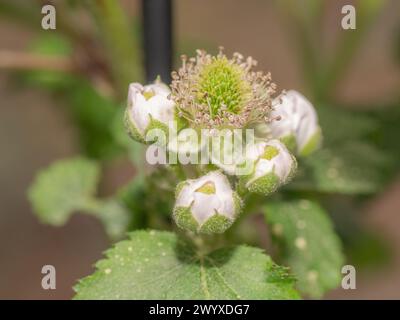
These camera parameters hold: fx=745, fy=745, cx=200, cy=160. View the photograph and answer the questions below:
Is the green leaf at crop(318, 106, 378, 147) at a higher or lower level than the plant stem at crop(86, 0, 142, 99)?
lower

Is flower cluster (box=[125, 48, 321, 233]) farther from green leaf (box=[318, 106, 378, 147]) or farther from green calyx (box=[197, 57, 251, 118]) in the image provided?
green leaf (box=[318, 106, 378, 147])

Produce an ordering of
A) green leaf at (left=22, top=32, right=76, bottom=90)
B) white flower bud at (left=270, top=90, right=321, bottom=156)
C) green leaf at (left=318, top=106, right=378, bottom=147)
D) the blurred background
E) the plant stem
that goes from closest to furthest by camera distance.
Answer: white flower bud at (left=270, top=90, right=321, bottom=156) < the plant stem < green leaf at (left=318, top=106, right=378, bottom=147) < the blurred background < green leaf at (left=22, top=32, right=76, bottom=90)

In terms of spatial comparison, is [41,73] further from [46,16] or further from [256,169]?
[256,169]

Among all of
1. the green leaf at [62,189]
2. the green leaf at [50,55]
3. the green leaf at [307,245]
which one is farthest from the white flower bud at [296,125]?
the green leaf at [50,55]

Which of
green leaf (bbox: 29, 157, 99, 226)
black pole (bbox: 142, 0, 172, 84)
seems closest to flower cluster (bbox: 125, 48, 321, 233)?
black pole (bbox: 142, 0, 172, 84)

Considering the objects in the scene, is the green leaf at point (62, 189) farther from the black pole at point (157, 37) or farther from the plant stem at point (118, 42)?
the black pole at point (157, 37)

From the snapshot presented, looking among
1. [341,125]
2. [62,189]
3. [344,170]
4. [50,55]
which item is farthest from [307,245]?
[50,55]
